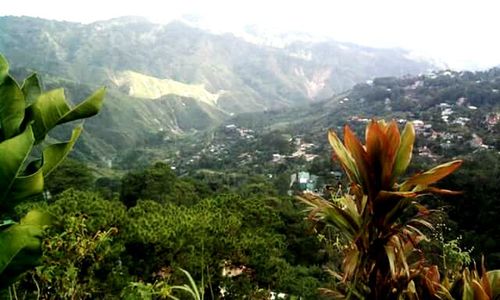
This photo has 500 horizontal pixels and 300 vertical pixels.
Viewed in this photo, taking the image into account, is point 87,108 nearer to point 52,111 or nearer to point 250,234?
point 52,111

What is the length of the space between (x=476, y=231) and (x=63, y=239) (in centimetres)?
2853

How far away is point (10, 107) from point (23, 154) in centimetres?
23

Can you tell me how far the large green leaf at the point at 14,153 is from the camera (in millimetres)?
1936

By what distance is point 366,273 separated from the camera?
3287mm

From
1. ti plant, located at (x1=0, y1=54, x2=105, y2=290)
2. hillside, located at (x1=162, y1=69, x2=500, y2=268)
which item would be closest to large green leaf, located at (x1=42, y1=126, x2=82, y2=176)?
ti plant, located at (x1=0, y1=54, x2=105, y2=290)

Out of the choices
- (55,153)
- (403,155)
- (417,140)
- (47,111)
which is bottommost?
(417,140)

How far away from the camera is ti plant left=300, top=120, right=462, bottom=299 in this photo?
310cm

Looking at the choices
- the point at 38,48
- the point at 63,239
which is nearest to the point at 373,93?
the point at 63,239

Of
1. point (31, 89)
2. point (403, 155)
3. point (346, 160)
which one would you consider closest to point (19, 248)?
point (31, 89)

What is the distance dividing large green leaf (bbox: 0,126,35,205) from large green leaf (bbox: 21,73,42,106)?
373 mm

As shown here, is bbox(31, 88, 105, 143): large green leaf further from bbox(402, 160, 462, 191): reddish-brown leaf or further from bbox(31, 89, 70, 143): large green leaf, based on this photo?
bbox(402, 160, 462, 191): reddish-brown leaf

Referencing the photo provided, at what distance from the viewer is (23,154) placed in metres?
1.95

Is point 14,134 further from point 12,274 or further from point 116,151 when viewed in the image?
point 116,151

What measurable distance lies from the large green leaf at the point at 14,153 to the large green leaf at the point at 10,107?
0.14 meters
